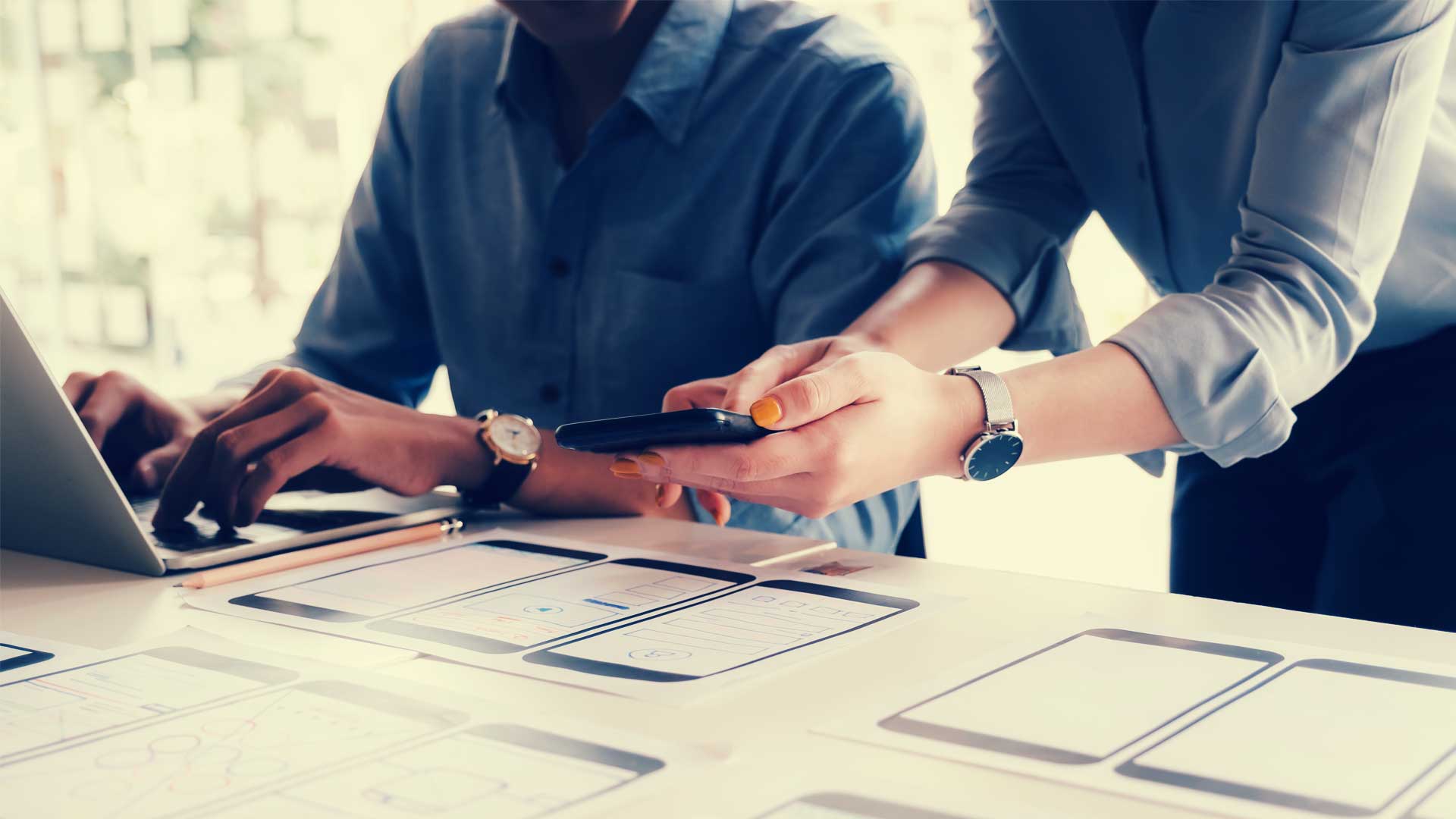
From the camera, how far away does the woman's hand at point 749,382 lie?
879 millimetres

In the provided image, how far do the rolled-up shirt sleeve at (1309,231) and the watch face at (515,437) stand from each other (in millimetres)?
456

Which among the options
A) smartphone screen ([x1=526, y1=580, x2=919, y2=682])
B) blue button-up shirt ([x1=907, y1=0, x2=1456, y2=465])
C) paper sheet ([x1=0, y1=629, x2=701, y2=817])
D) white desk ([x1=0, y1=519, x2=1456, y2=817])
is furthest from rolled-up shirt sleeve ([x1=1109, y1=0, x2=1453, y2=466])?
paper sheet ([x1=0, y1=629, x2=701, y2=817])

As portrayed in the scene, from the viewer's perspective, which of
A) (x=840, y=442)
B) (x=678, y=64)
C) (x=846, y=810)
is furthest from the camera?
(x=678, y=64)

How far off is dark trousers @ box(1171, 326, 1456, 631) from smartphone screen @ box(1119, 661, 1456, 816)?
484 mm

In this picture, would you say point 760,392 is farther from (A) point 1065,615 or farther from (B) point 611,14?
(B) point 611,14

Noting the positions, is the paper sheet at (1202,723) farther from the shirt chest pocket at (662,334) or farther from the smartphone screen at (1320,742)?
the shirt chest pocket at (662,334)

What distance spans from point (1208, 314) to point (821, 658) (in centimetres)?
44

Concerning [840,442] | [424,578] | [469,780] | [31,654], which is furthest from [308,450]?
[469,780]

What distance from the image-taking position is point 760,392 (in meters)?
0.90

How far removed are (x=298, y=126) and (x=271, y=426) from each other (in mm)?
3007

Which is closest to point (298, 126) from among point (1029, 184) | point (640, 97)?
point (640, 97)

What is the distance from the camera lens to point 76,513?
87cm

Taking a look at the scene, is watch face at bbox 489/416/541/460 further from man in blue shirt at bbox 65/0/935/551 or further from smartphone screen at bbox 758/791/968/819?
smartphone screen at bbox 758/791/968/819

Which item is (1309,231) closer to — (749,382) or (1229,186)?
(1229,186)
